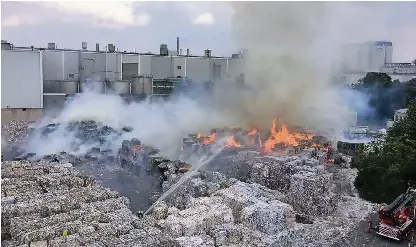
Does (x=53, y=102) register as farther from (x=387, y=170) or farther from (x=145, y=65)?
(x=387, y=170)

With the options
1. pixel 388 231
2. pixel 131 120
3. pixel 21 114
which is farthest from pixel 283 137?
pixel 21 114

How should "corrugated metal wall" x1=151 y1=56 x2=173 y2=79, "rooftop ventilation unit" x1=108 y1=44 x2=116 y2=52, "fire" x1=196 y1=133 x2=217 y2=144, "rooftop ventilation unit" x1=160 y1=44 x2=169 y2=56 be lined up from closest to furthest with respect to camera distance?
1. "fire" x1=196 y1=133 x2=217 y2=144
2. "rooftop ventilation unit" x1=108 y1=44 x2=116 y2=52
3. "corrugated metal wall" x1=151 y1=56 x2=173 y2=79
4. "rooftop ventilation unit" x1=160 y1=44 x2=169 y2=56

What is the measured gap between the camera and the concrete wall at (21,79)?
26.5 meters

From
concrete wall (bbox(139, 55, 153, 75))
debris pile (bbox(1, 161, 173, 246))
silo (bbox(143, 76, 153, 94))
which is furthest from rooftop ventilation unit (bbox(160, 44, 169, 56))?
debris pile (bbox(1, 161, 173, 246))

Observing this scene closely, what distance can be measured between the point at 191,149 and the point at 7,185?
8719mm

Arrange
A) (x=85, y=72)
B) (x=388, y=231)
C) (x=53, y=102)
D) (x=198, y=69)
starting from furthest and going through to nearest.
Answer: (x=198, y=69)
(x=85, y=72)
(x=53, y=102)
(x=388, y=231)

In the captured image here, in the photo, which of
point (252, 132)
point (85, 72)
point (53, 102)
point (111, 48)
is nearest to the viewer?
point (252, 132)

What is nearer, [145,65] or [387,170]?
[387,170]

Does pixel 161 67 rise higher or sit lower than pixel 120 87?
higher

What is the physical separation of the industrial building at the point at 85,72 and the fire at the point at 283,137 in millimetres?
13281

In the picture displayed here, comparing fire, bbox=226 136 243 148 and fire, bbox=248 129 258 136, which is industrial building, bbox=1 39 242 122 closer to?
fire, bbox=248 129 258 136

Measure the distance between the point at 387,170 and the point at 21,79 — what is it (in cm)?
2269

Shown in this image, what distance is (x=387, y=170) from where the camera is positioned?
14.8 m

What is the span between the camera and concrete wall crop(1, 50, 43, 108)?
26.5 metres
